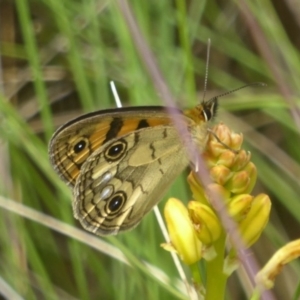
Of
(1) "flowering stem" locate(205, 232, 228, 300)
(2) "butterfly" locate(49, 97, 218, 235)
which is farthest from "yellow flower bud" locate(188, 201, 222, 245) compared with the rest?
(2) "butterfly" locate(49, 97, 218, 235)

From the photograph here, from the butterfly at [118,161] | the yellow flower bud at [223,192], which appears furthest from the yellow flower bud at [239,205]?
the butterfly at [118,161]

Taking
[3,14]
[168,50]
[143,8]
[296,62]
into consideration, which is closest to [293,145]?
[296,62]

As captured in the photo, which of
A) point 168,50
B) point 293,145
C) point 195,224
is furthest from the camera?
point 293,145

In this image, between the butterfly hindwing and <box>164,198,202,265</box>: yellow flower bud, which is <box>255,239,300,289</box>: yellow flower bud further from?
the butterfly hindwing

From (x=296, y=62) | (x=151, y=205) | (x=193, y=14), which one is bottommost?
(x=151, y=205)

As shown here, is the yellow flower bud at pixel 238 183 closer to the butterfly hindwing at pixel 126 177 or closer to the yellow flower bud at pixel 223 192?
the yellow flower bud at pixel 223 192

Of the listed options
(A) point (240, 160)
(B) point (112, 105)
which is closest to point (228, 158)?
(A) point (240, 160)

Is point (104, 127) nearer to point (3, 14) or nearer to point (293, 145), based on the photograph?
point (293, 145)
